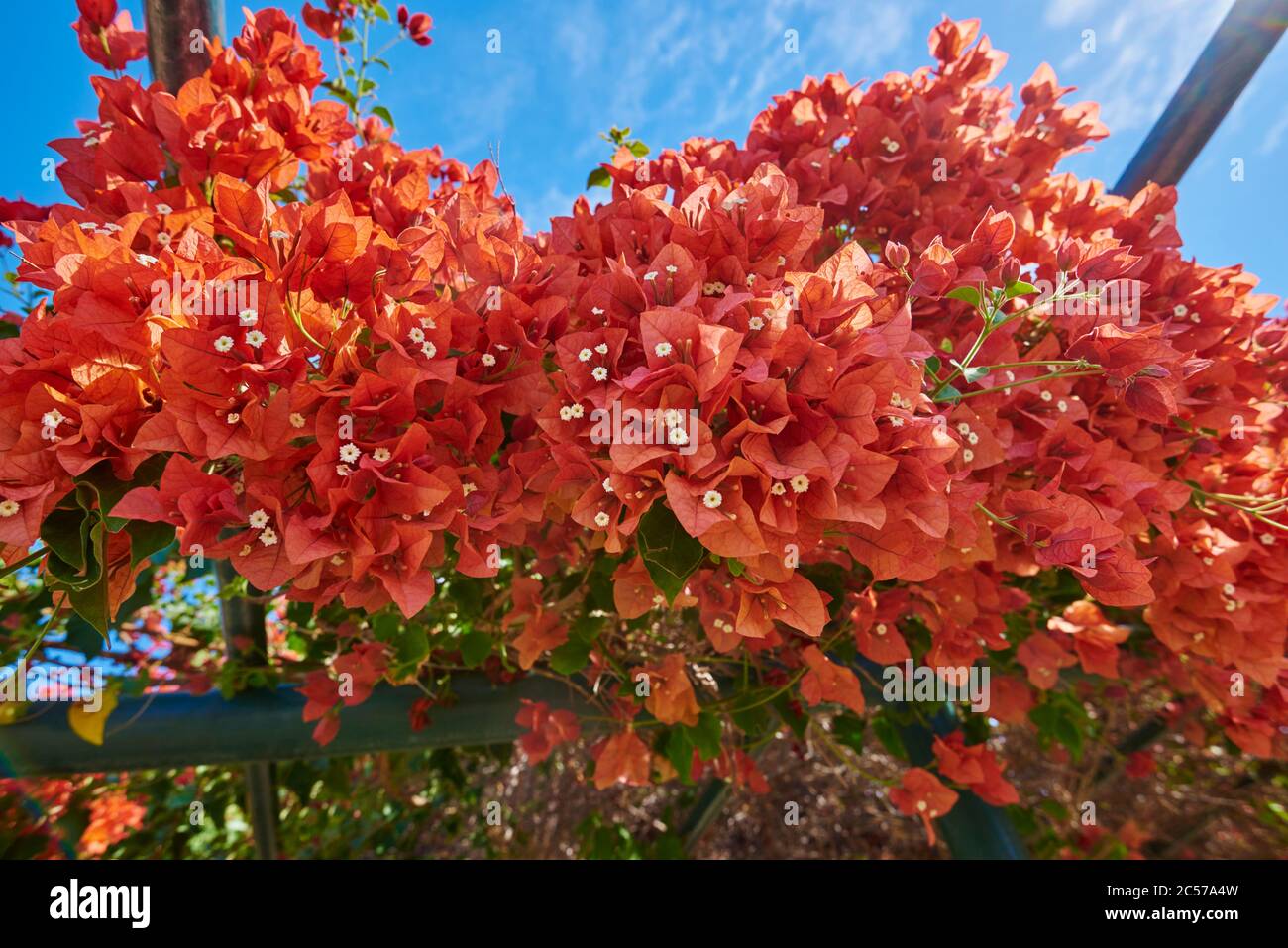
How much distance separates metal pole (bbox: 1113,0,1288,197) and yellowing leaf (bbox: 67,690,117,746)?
2.39 meters

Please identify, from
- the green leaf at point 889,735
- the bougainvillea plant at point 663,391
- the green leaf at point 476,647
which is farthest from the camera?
the green leaf at point 889,735

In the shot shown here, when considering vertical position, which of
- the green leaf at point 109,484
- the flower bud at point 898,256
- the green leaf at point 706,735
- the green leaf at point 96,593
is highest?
the flower bud at point 898,256

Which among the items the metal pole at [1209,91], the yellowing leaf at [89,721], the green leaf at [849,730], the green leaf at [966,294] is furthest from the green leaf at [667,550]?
the metal pole at [1209,91]

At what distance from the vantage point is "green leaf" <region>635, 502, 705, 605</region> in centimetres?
61

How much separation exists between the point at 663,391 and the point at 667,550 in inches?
5.9

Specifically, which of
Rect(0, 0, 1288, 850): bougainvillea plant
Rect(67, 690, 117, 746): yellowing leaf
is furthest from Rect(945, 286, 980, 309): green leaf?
Rect(67, 690, 117, 746): yellowing leaf

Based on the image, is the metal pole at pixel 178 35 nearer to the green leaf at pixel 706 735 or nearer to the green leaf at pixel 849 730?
the green leaf at pixel 706 735

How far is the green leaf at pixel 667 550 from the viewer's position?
0.61m

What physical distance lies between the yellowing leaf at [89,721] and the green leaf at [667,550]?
1295 mm

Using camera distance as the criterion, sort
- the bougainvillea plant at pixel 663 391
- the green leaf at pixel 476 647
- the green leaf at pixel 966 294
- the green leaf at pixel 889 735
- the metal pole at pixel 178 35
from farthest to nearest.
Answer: the green leaf at pixel 889 735 < the green leaf at pixel 476 647 < the metal pole at pixel 178 35 < the green leaf at pixel 966 294 < the bougainvillea plant at pixel 663 391

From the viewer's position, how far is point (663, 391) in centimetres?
56

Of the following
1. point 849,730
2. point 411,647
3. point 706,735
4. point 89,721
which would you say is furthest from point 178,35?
point 849,730

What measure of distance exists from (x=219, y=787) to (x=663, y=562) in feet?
6.98
